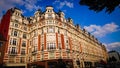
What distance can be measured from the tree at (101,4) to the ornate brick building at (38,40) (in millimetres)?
24192

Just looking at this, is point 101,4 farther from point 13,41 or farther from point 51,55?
point 13,41

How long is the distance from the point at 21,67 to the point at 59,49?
14853mm

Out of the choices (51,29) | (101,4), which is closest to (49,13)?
(51,29)

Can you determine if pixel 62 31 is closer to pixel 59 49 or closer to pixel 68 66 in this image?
pixel 59 49

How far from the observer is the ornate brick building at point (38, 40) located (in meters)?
35.0

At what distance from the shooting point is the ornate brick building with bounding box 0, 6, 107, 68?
115 feet

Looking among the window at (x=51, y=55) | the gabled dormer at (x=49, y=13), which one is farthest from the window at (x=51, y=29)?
the window at (x=51, y=55)

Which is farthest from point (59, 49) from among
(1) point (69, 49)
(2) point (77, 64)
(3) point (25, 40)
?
(3) point (25, 40)

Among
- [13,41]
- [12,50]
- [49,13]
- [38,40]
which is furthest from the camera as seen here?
[49,13]

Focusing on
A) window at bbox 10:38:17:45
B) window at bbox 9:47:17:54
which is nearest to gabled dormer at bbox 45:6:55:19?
window at bbox 10:38:17:45

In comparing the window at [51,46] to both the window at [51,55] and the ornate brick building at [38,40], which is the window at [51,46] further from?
the window at [51,55]

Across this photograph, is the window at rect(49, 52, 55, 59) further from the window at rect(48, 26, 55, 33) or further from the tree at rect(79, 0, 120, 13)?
the tree at rect(79, 0, 120, 13)

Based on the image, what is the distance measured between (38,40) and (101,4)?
2955cm

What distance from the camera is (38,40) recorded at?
37.9 meters
